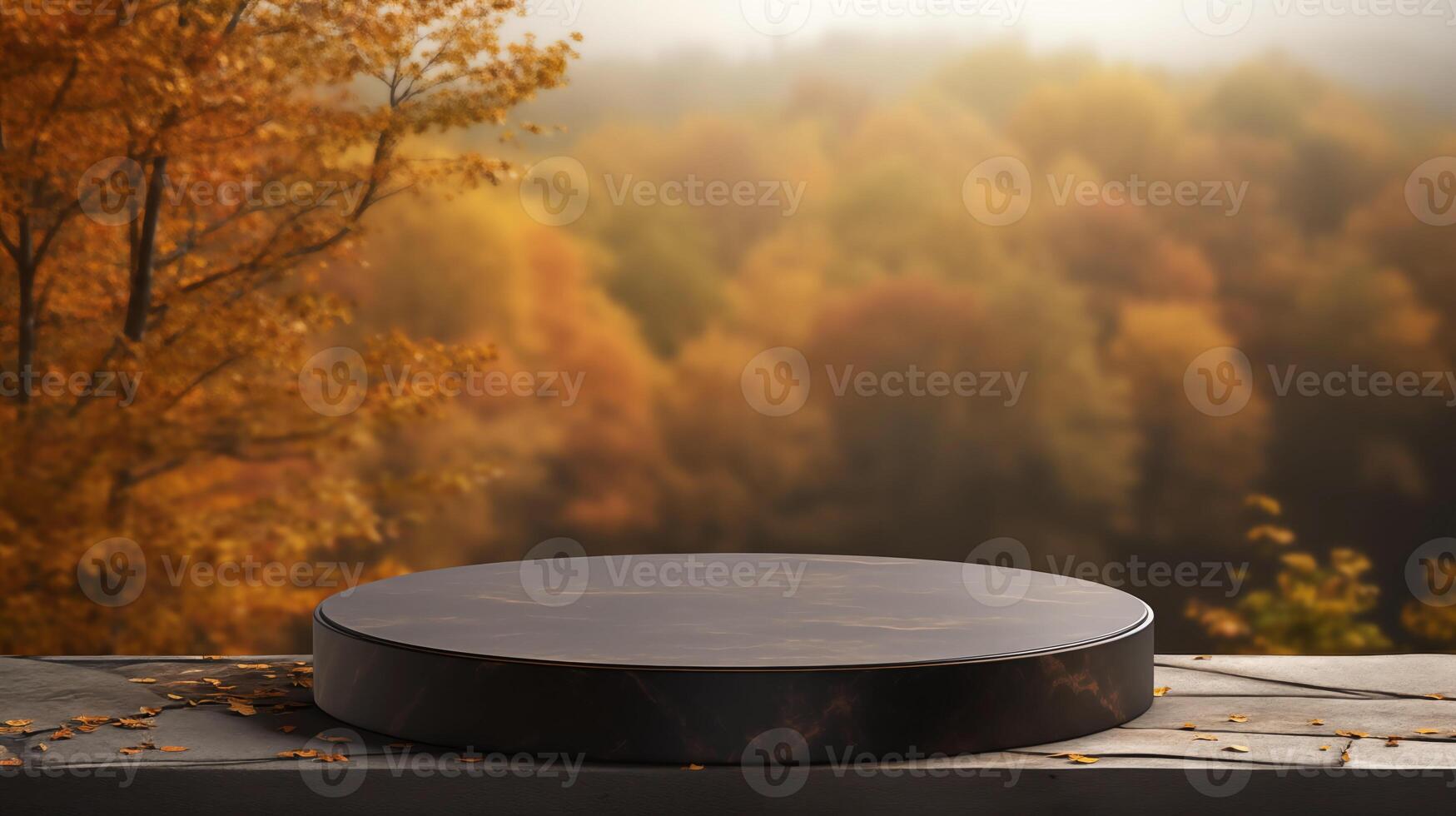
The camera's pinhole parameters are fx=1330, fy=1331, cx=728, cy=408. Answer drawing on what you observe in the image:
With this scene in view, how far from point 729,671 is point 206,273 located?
4424 mm

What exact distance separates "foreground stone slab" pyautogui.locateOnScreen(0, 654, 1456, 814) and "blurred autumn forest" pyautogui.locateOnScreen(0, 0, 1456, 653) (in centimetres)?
288

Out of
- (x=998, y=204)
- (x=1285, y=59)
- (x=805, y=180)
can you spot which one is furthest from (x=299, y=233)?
(x=1285, y=59)

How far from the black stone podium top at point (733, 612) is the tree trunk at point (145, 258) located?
8.34ft

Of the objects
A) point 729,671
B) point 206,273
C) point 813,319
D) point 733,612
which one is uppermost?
point 206,273

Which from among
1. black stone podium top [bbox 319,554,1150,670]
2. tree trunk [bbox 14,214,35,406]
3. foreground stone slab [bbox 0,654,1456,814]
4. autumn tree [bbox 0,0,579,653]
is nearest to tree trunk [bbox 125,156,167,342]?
autumn tree [bbox 0,0,579,653]

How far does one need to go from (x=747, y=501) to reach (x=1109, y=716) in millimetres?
3322

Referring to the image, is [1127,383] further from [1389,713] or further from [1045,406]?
[1389,713]

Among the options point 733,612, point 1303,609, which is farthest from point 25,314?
point 1303,609

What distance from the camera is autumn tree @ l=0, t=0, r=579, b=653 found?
6383 mm

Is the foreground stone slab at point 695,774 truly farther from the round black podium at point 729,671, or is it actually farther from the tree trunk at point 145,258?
the tree trunk at point 145,258

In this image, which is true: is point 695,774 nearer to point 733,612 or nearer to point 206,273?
point 733,612

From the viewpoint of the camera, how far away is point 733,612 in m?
4.15

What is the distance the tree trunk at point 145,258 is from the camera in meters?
6.47

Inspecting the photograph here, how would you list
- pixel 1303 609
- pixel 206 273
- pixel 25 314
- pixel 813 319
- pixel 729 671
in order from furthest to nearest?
pixel 813 319
pixel 1303 609
pixel 206 273
pixel 25 314
pixel 729 671
